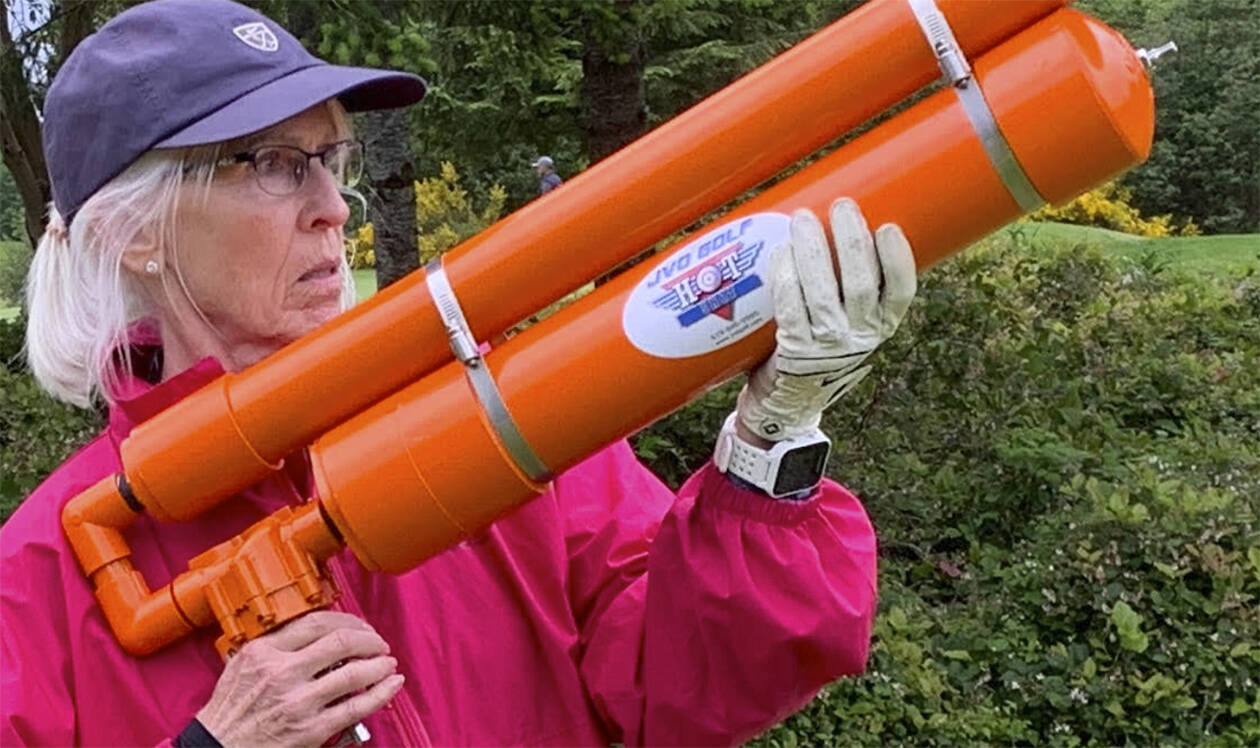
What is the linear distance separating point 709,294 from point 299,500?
0.76 meters

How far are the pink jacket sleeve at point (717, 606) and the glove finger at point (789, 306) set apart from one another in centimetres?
28

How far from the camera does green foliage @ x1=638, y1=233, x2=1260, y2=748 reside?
14.1 feet

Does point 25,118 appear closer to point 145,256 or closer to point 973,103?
point 145,256

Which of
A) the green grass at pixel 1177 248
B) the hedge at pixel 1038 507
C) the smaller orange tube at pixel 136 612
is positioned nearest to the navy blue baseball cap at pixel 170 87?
the smaller orange tube at pixel 136 612

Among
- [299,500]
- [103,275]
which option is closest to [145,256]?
[103,275]

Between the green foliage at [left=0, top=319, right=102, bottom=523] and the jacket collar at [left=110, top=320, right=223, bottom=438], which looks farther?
the green foliage at [left=0, top=319, right=102, bottom=523]

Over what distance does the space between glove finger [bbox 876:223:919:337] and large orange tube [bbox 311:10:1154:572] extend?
0.13 ft

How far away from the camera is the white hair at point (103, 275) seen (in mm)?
1831

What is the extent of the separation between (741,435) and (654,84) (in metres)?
12.0

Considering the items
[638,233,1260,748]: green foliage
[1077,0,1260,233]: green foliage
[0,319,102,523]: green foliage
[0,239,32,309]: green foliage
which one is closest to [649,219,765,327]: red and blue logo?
[638,233,1260,748]: green foliage

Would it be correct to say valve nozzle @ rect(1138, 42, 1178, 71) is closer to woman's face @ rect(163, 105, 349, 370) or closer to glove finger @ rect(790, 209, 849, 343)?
glove finger @ rect(790, 209, 849, 343)

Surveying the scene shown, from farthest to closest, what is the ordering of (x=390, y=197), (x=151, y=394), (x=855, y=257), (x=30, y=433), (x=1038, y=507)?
(x=390, y=197), (x=30, y=433), (x=1038, y=507), (x=151, y=394), (x=855, y=257)

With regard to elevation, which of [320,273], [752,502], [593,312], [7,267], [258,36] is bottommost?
[752,502]

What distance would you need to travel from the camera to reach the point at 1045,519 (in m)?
5.27
